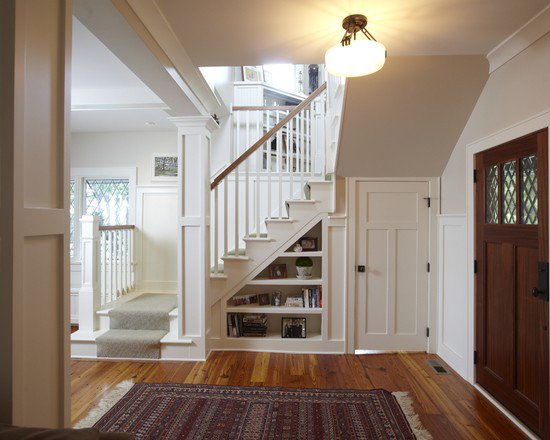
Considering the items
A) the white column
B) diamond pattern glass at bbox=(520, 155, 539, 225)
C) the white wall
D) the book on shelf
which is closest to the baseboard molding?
diamond pattern glass at bbox=(520, 155, 539, 225)

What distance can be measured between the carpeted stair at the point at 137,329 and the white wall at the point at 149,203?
0.61 metres

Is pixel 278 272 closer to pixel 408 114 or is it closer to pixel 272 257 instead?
pixel 272 257

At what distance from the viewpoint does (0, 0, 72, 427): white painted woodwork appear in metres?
0.95

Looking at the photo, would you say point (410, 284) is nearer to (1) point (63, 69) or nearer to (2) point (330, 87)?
(2) point (330, 87)

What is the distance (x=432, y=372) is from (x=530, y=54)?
101 inches

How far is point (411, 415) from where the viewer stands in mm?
2258

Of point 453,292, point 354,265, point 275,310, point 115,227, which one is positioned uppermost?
point 115,227

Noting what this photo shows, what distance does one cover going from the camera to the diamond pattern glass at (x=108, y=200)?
15.0 ft

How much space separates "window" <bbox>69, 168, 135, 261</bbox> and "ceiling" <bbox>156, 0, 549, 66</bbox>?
2786mm

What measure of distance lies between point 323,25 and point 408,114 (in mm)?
1196

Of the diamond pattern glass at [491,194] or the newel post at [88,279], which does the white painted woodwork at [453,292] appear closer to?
the diamond pattern glass at [491,194]

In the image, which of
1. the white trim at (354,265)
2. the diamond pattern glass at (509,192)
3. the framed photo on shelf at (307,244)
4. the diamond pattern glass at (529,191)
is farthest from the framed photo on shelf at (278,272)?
the diamond pattern glass at (529,191)

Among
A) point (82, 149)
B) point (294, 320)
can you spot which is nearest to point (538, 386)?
point (294, 320)

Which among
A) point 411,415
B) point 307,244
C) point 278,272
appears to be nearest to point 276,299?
point 278,272
